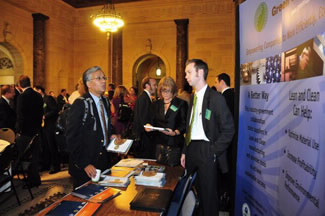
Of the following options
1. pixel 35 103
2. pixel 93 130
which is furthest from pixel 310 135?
pixel 35 103

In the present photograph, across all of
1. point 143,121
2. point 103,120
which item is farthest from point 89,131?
point 143,121

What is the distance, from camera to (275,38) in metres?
1.92

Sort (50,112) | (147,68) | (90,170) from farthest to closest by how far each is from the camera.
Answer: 1. (147,68)
2. (50,112)
3. (90,170)

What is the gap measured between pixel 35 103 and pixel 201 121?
3169 mm

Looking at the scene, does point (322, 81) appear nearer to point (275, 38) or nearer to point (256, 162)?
point (275, 38)

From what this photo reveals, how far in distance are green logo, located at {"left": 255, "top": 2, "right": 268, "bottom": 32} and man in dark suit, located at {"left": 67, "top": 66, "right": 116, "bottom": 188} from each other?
1.40 metres

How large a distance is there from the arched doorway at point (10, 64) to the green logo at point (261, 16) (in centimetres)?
991

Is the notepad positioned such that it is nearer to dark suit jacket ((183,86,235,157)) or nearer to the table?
the table

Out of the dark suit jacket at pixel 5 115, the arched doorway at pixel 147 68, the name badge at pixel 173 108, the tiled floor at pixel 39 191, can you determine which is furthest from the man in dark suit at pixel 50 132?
the arched doorway at pixel 147 68

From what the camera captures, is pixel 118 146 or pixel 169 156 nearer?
pixel 118 146

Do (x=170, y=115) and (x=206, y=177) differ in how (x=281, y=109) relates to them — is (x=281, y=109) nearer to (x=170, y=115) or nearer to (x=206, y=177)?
(x=206, y=177)

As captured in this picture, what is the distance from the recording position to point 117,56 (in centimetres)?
1198

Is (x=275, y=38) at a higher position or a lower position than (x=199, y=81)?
higher

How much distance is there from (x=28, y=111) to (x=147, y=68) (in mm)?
9607
